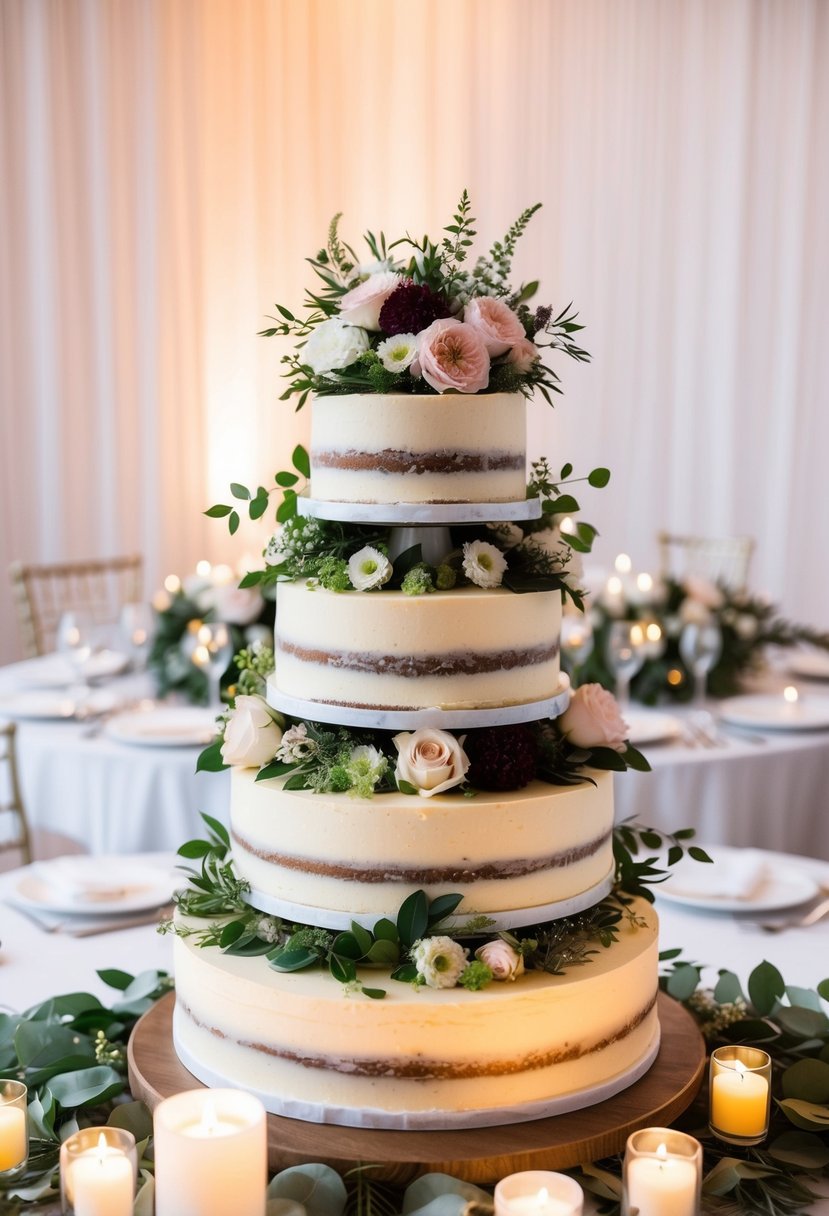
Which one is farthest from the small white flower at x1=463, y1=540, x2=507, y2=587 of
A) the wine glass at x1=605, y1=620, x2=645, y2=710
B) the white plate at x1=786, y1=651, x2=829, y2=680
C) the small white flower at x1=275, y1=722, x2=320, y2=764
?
the white plate at x1=786, y1=651, x2=829, y2=680

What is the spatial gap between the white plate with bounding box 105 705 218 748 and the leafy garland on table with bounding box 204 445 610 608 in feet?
6.07

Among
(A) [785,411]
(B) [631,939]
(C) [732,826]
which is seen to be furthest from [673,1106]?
(A) [785,411]

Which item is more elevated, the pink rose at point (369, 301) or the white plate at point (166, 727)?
the pink rose at point (369, 301)

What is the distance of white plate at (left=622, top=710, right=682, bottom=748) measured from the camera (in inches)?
154

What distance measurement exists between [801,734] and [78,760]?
7.19ft

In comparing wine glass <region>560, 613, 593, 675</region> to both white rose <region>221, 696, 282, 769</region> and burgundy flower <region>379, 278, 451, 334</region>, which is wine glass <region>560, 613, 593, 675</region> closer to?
white rose <region>221, 696, 282, 769</region>

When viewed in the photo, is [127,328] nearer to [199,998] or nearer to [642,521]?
[642,521]

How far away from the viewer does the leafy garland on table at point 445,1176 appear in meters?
1.64

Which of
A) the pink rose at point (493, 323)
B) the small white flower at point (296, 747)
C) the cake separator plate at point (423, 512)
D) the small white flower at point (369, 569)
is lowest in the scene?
the small white flower at point (296, 747)

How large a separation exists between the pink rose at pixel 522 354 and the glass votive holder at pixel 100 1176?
1.16 m

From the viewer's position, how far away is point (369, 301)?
1897mm

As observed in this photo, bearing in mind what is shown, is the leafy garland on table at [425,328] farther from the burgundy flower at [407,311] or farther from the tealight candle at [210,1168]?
the tealight candle at [210,1168]

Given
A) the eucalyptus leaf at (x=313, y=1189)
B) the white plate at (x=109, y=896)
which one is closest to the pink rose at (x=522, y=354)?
the eucalyptus leaf at (x=313, y=1189)

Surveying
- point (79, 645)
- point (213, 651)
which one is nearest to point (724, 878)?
point (213, 651)
